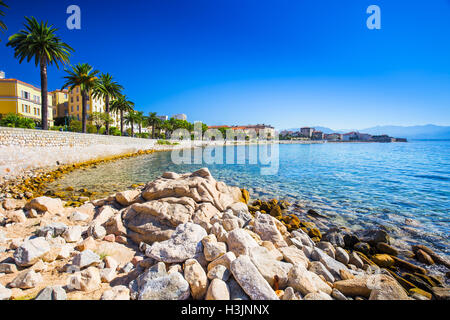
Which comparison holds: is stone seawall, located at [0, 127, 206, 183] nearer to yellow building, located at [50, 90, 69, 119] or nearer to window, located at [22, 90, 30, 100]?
window, located at [22, 90, 30, 100]

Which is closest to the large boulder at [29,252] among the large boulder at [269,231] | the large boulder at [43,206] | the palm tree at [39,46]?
the large boulder at [43,206]

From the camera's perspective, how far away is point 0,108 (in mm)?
40875

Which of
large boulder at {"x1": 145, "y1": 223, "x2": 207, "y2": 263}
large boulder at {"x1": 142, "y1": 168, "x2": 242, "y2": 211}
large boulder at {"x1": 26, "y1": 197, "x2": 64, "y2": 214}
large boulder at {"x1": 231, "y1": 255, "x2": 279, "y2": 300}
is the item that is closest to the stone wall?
large boulder at {"x1": 26, "y1": 197, "x2": 64, "y2": 214}

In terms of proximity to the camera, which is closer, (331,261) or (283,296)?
(283,296)

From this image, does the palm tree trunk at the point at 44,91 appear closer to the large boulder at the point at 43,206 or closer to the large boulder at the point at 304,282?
the large boulder at the point at 43,206

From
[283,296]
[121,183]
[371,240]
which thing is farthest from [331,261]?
[121,183]

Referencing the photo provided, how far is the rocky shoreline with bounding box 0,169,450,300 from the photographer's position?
3102mm

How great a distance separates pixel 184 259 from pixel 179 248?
247 mm

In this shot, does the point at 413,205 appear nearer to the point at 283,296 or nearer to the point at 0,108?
the point at 283,296

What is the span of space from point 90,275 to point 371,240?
26.2ft

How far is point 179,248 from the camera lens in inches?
155

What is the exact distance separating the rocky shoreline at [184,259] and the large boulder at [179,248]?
0.02 m

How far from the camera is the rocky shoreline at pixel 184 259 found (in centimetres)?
310
